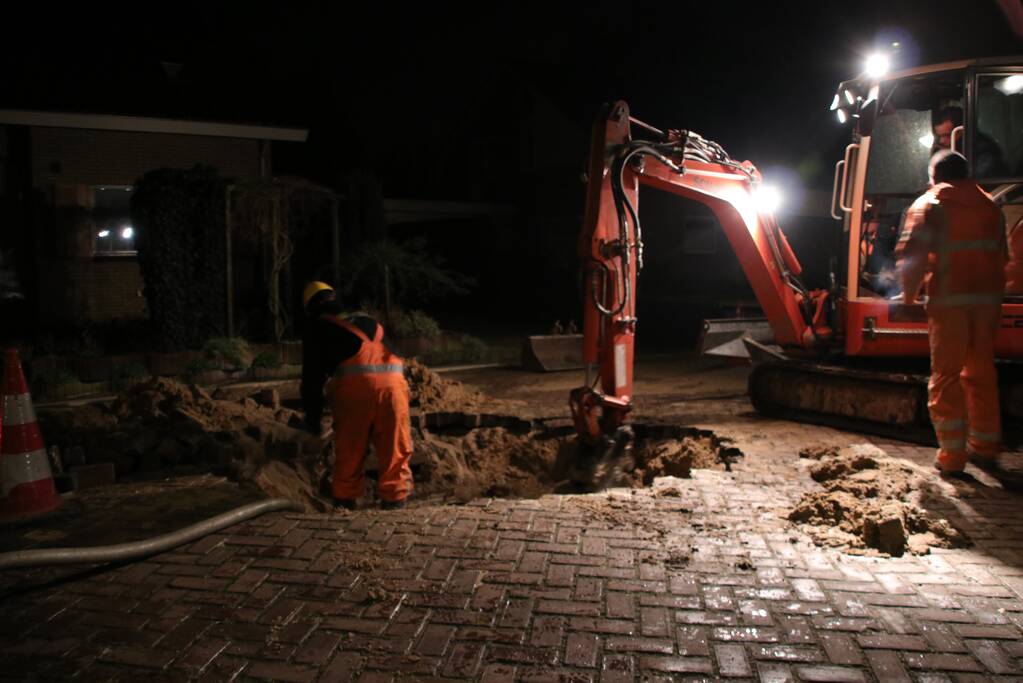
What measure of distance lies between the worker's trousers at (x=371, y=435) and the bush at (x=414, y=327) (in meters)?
7.64

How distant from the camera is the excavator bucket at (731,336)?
9273 mm

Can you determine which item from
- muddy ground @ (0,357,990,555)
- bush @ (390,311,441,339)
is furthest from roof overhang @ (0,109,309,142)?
muddy ground @ (0,357,990,555)

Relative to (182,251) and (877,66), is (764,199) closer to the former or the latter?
(877,66)

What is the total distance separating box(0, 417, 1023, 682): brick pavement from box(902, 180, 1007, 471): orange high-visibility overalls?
933mm

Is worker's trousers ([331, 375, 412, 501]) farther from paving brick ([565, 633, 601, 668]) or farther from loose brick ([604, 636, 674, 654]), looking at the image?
loose brick ([604, 636, 674, 654])

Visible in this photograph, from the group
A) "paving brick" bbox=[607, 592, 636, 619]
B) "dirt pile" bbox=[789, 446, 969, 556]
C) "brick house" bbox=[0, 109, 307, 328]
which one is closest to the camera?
"paving brick" bbox=[607, 592, 636, 619]

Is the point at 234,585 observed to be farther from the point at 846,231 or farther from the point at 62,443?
the point at 846,231

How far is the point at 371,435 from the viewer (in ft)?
17.9

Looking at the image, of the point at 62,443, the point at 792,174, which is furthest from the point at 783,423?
the point at 792,174

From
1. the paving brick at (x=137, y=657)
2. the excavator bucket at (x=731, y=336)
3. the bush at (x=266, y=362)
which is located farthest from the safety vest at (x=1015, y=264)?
the bush at (x=266, y=362)

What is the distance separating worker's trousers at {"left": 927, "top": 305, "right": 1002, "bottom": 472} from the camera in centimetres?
548

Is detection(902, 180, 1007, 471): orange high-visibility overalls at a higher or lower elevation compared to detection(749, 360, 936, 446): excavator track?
higher

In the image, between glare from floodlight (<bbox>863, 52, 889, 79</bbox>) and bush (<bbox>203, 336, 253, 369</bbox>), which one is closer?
glare from floodlight (<bbox>863, 52, 889, 79</bbox>)

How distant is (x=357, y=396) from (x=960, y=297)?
432 cm
